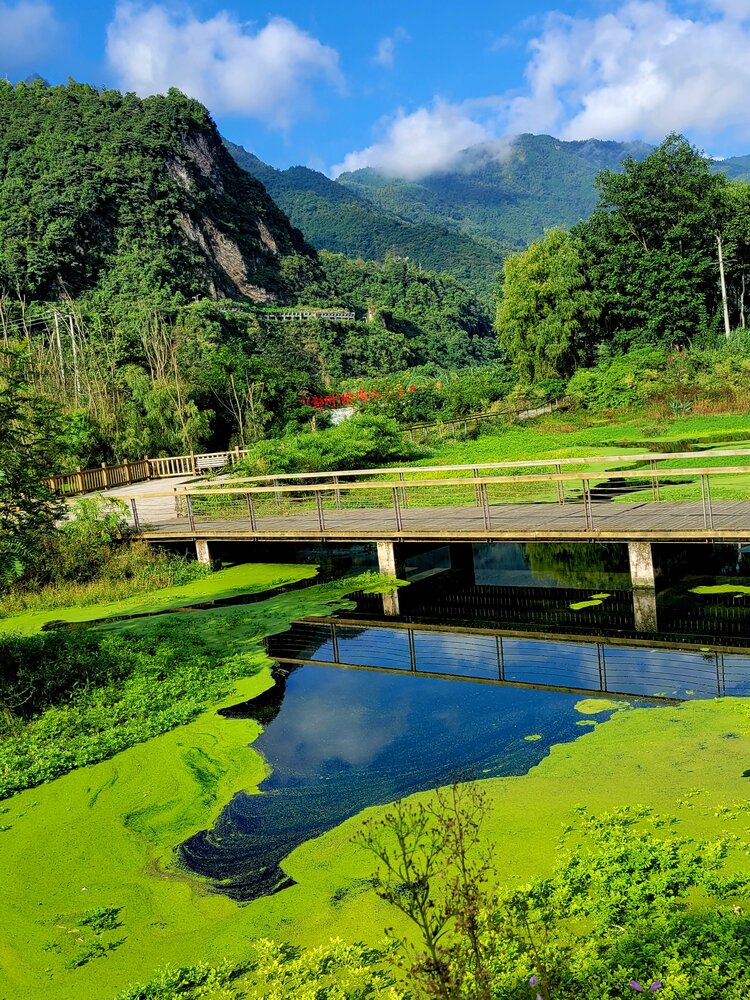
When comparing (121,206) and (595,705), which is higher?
(121,206)

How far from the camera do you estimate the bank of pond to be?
496 centimetres

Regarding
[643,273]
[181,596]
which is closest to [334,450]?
[181,596]

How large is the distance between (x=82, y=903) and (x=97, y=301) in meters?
75.0

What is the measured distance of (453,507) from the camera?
16.8 m

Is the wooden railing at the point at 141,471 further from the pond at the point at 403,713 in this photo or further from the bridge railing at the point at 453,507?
the pond at the point at 403,713

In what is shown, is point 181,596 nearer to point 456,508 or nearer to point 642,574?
point 456,508

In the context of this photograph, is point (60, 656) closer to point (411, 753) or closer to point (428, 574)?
Answer: point (411, 753)

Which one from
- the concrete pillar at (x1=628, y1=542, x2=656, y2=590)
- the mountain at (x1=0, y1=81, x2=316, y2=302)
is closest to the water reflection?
the concrete pillar at (x1=628, y1=542, x2=656, y2=590)

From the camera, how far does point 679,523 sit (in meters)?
12.3

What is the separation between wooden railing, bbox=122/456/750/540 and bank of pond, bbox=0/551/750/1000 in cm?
142

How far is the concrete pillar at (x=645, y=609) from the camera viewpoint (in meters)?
10.8

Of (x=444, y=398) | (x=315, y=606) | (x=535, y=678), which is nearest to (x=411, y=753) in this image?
(x=535, y=678)

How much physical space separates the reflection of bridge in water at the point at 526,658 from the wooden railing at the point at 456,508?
2.23m

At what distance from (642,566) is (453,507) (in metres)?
5.13
